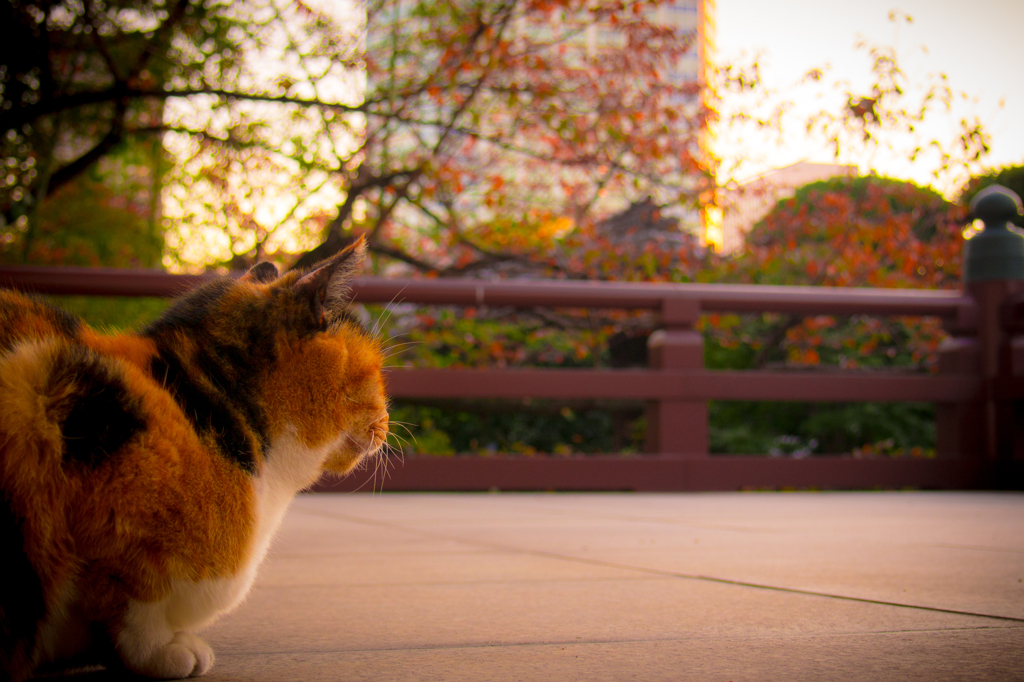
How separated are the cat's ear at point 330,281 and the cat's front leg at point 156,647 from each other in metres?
0.49

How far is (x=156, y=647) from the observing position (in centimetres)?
105

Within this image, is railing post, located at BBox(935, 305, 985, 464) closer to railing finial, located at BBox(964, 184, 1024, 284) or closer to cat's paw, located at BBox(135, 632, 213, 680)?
railing finial, located at BBox(964, 184, 1024, 284)

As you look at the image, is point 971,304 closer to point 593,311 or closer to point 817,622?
point 593,311

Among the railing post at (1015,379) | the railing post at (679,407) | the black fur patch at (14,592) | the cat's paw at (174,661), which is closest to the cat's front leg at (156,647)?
the cat's paw at (174,661)

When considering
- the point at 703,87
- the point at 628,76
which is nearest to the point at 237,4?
the point at 628,76

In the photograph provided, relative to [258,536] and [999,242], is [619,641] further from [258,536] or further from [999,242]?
[999,242]

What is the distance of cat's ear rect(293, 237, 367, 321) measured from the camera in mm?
1210

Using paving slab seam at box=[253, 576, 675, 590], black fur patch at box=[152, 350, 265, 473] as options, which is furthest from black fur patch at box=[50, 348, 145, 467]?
paving slab seam at box=[253, 576, 675, 590]

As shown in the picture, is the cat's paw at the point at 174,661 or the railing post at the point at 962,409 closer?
the cat's paw at the point at 174,661

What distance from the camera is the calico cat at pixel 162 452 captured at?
91 cm

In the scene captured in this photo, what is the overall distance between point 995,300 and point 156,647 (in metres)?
5.56

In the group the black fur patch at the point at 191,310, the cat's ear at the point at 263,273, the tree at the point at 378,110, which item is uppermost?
the tree at the point at 378,110

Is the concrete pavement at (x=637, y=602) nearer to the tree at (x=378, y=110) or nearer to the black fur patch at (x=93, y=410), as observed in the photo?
the black fur patch at (x=93, y=410)

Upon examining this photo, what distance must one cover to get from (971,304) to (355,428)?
16.8 ft
